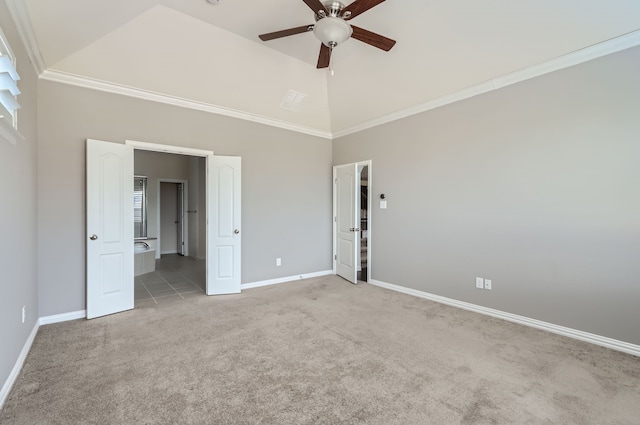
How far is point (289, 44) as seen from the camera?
3742mm

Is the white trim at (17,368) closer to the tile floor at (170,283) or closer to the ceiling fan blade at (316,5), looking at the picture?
the tile floor at (170,283)

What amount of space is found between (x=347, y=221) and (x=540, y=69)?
3.43 metres

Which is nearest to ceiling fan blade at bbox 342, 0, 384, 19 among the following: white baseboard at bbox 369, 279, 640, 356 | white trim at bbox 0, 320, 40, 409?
white baseboard at bbox 369, 279, 640, 356

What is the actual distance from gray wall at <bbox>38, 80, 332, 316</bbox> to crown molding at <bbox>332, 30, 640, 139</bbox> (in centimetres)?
212

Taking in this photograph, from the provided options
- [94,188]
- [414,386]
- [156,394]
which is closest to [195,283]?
[94,188]

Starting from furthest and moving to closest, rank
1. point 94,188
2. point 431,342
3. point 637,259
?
point 94,188
point 431,342
point 637,259

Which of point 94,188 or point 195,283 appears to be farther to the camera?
point 195,283

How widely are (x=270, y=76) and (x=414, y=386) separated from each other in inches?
165

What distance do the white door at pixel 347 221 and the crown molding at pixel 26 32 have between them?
4257 mm

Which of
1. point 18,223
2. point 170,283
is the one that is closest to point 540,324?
point 18,223

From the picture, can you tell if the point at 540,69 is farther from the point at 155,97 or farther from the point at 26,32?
the point at 26,32

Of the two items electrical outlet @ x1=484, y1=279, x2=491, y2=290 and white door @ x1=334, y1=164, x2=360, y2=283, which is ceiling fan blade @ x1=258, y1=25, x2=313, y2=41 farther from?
electrical outlet @ x1=484, y1=279, x2=491, y2=290

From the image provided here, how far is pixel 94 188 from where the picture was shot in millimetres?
3402

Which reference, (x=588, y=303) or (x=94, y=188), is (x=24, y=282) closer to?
(x=94, y=188)
